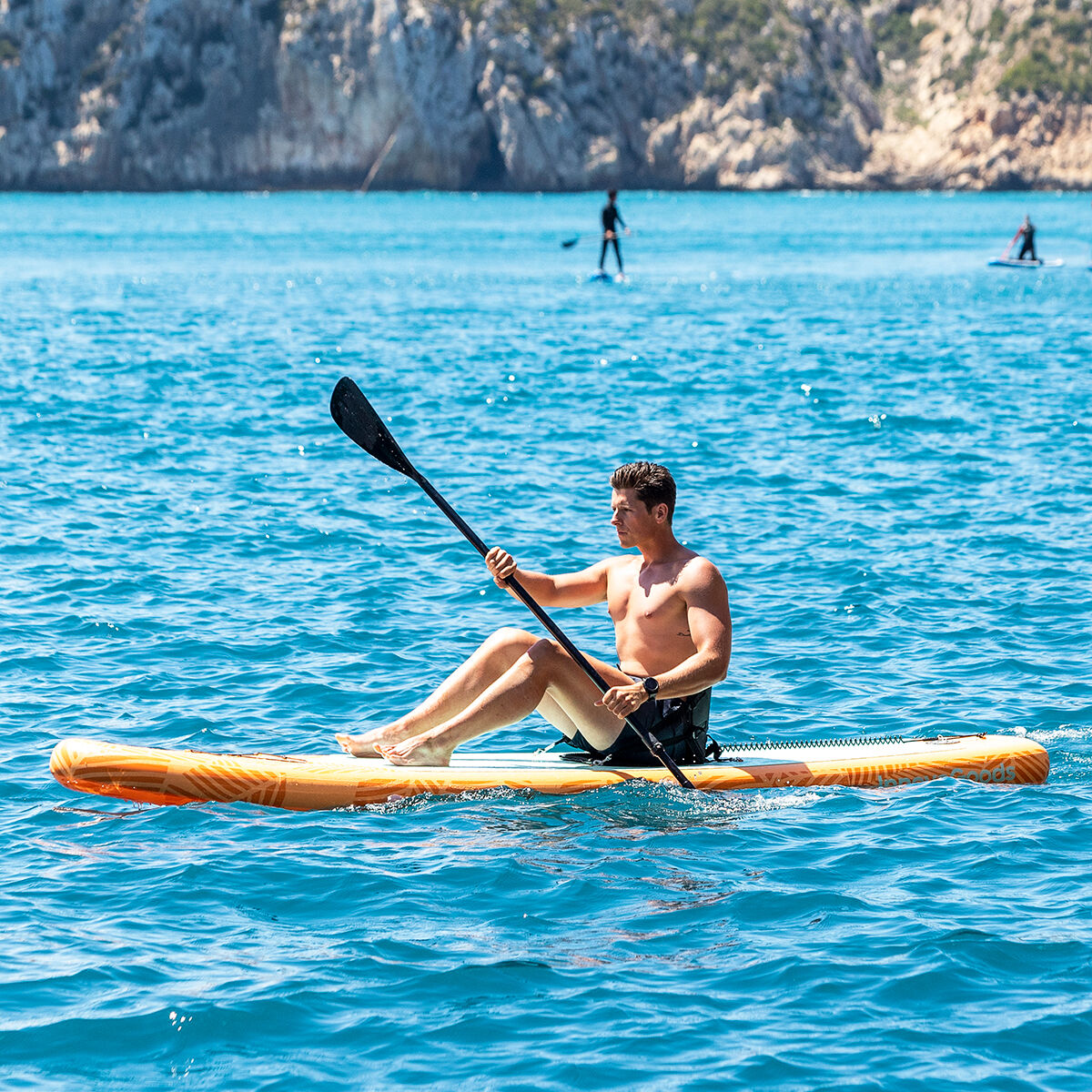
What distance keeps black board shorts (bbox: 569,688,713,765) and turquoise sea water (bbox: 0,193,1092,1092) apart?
9.5 inches

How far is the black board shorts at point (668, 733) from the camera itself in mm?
8086

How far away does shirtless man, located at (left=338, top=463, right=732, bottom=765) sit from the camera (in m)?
7.84

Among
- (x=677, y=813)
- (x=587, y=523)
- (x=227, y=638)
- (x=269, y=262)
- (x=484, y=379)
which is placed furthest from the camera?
(x=269, y=262)

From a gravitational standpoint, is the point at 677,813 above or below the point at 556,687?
below

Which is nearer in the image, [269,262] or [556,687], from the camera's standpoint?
[556,687]

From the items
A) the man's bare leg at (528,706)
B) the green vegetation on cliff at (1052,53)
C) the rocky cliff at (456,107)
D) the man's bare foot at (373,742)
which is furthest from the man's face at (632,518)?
the green vegetation on cliff at (1052,53)

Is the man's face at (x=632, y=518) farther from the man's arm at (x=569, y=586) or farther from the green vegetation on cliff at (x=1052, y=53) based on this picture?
the green vegetation on cliff at (x=1052, y=53)

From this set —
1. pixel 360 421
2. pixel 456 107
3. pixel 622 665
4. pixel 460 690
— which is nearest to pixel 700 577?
pixel 622 665

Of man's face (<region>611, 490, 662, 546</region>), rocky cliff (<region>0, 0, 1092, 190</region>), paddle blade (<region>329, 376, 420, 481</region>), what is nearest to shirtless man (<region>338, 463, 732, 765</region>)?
man's face (<region>611, 490, 662, 546</region>)

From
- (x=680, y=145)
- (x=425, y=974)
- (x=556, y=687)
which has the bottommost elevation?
(x=425, y=974)

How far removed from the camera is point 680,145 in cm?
15700

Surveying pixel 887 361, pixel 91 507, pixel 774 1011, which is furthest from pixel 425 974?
pixel 887 361

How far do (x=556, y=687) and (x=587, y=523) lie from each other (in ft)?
24.0

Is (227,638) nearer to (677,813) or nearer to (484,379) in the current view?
(677,813)
